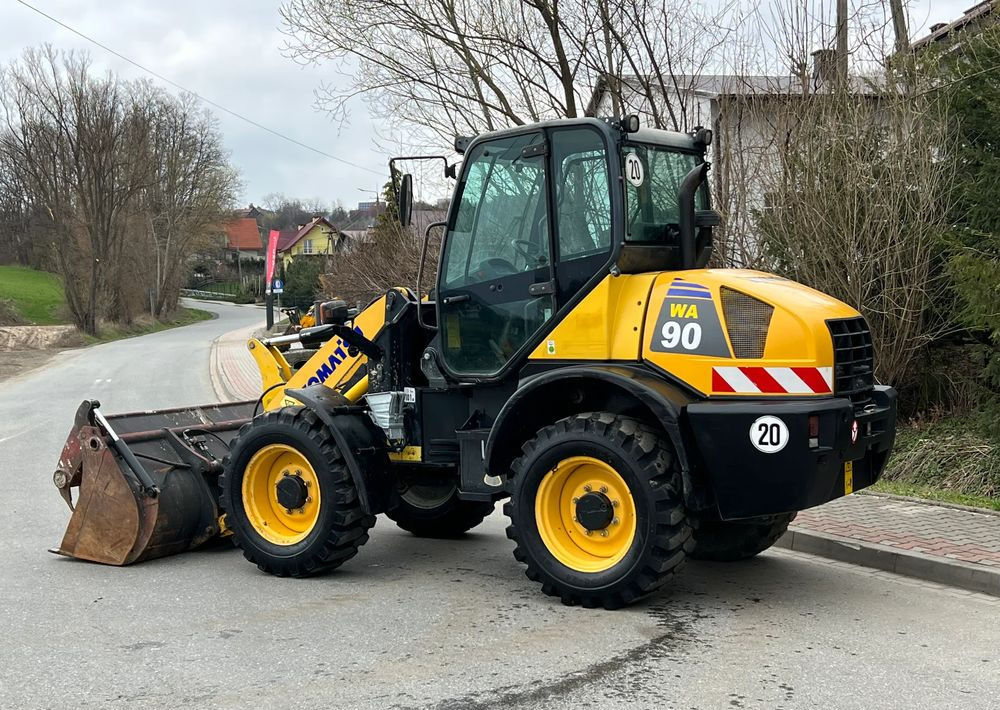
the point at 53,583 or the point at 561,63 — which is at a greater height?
the point at 561,63

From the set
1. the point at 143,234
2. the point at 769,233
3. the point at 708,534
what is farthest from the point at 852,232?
the point at 143,234

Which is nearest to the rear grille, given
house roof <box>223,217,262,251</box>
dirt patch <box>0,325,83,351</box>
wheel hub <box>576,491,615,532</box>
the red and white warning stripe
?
the red and white warning stripe

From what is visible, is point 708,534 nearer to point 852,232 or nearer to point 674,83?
point 852,232

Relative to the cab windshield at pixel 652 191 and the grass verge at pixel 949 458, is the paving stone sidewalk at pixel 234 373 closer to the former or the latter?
the grass verge at pixel 949 458

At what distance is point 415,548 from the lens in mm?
7551

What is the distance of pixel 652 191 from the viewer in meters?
6.12

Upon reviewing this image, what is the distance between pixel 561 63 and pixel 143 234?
165ft

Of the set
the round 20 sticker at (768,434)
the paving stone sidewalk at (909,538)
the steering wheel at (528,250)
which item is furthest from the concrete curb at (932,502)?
the steering wheel at (528,250)

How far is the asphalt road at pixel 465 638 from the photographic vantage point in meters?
4.52

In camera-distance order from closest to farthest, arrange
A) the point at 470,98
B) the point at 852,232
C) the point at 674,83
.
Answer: the point at 852,232 < the point at 674,83 < the point at 470,98

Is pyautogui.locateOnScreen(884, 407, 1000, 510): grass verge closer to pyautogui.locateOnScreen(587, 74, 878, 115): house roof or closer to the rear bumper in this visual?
pyautogui.locateOnScreen(587, 74, 878, 115): house roof

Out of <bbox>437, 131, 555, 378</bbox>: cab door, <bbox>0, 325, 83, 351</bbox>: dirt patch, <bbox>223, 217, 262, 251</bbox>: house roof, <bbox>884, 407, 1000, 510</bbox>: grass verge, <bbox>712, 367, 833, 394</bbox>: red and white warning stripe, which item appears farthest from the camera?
<bbox>223, 217, 262, 251</bbox>: house roof

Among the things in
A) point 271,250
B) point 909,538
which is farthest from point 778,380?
point 271,250

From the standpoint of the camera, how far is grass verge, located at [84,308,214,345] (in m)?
45.5
